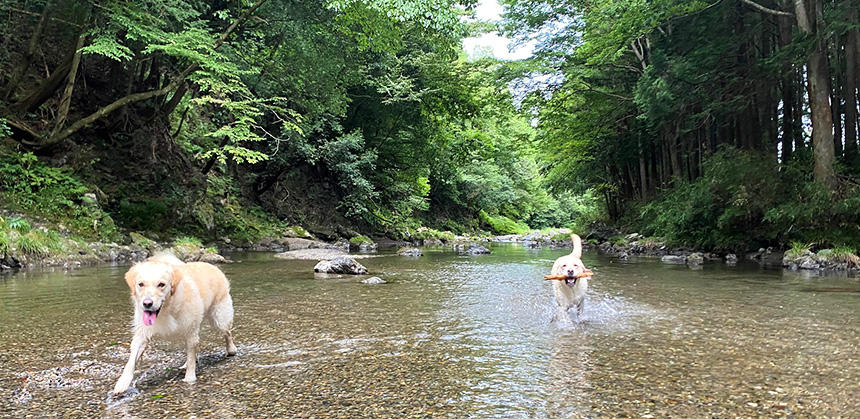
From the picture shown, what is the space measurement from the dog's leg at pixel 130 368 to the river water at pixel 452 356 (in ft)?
0.35

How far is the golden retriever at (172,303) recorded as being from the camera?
3.15m

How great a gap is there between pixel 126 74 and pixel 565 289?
16.7 meters

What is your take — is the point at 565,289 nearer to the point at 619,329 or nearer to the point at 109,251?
the point at 619,329

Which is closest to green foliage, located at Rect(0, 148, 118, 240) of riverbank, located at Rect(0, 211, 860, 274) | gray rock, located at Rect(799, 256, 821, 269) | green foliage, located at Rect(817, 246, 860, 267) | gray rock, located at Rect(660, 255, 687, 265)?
riverbank, located at Rect(0, 211, 860, 274)

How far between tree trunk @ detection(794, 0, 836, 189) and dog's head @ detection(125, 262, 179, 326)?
13.3 meters

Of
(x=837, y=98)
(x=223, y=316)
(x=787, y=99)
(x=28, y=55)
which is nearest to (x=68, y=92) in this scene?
(x=28, y=55)

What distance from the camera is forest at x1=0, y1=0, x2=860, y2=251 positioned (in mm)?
12133

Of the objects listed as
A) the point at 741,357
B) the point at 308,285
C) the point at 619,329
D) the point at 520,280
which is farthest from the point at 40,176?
the point at 741,357

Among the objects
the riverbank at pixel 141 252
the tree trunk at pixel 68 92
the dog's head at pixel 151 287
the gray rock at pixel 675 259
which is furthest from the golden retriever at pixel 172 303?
the gray rock at pixel 675 259

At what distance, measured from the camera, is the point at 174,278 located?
332 cm

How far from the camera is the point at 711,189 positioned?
14234 millimetres

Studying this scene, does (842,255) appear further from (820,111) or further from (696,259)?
(696,259)

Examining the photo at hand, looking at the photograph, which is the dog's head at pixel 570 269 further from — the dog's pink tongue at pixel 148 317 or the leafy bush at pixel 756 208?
the leafy bush at pixel 756 208

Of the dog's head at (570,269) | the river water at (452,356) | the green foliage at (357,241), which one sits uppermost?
the green foliage at (357,241)
